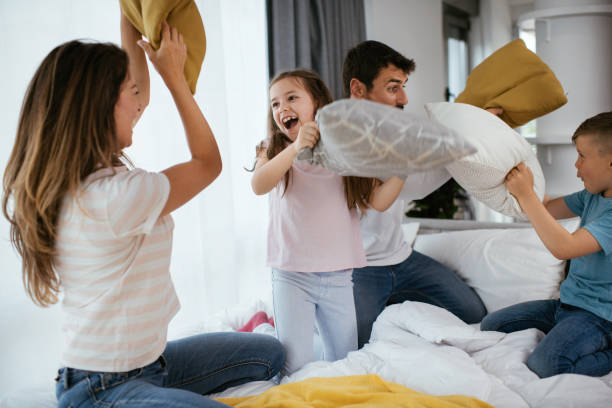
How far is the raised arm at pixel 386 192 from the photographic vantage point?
1.51 meters

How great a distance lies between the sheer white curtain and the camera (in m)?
1.89

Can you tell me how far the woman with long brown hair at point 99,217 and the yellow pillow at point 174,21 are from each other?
5 cm

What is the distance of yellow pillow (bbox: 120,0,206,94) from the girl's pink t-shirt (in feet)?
1.56

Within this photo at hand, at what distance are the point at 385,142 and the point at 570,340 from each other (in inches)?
32.6

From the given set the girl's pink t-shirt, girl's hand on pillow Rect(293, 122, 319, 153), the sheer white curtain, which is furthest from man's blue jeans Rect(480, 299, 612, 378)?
the sheer white curtain

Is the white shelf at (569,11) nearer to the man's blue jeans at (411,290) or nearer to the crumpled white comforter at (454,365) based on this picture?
the man's blue jeans at (411,290)

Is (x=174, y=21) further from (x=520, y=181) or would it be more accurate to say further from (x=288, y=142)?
(x=520, y=181)

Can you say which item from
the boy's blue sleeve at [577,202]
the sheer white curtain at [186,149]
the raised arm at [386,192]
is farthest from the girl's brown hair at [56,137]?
the boy's blue sleeve at [577,202]

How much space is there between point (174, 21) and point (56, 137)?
0.39 metres

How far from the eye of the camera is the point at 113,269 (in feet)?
3.26

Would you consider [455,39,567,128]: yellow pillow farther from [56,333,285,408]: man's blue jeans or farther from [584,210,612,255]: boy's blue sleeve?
[56,333,285,408]: man's blue jeans

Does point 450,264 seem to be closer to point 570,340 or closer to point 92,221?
point 570,340

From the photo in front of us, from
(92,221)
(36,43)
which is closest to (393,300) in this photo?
(92,221)

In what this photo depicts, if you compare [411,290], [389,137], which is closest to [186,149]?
[411,290]
